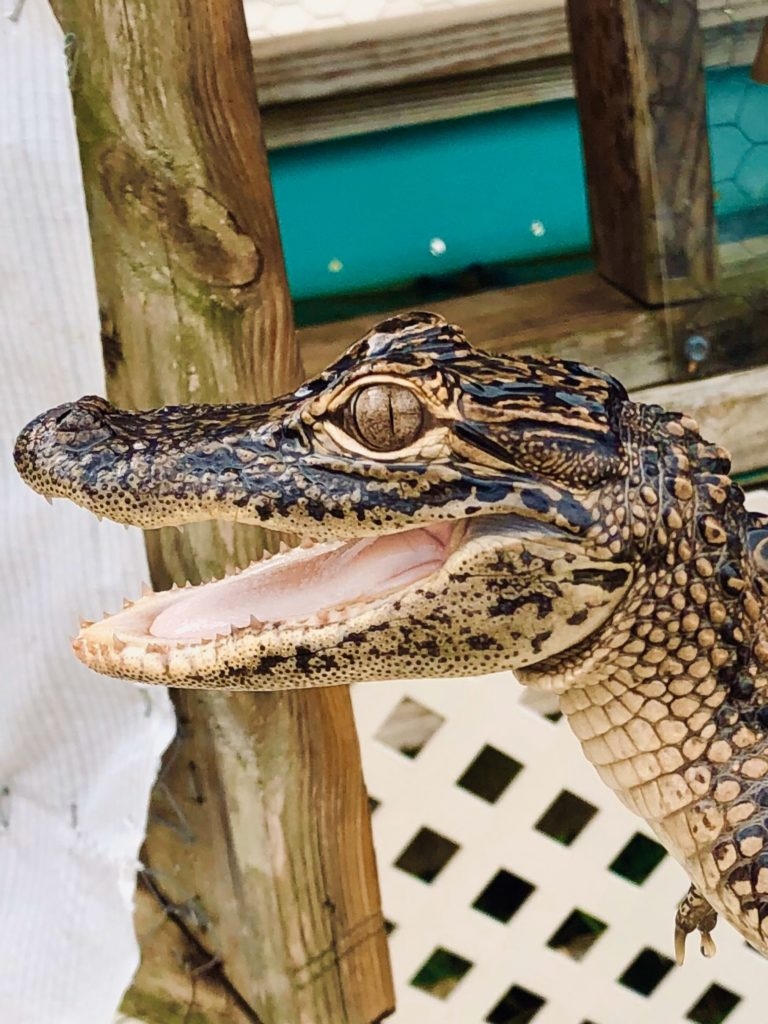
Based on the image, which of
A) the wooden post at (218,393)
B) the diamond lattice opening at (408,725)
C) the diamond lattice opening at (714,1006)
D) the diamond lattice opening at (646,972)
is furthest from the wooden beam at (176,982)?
the diamond lattice opening at (714,1006)

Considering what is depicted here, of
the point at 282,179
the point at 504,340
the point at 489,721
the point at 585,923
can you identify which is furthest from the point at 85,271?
the point at 585,923

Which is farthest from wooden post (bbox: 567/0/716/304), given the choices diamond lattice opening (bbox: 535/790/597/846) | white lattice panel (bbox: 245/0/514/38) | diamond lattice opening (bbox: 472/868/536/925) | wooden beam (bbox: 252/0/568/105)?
diamond lattice opening (bbox: 472/868/536/925)

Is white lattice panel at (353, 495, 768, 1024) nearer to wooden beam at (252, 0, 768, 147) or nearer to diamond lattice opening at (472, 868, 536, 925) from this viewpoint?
diamond lattice opening at (472, 868, 536, 925)

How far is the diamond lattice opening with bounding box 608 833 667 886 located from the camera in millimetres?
1359

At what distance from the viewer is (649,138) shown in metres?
1.12

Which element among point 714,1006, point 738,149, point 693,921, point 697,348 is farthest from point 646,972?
point 738,149

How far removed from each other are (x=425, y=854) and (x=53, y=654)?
81 centimetres

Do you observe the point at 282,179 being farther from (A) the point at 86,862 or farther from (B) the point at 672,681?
(B) the point at 672,681

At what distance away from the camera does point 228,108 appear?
766 millimetres

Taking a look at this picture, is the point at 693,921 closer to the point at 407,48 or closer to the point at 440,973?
the point at 440,973

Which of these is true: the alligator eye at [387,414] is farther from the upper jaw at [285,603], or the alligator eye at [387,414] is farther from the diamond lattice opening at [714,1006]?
the diamond lattice opening at [714,1006]

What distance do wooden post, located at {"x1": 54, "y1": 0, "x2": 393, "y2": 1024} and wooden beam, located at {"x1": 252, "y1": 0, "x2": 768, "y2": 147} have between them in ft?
2.39

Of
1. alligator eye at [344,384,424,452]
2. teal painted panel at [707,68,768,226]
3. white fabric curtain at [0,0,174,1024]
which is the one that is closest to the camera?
alligator eye at [344,384,424,452]

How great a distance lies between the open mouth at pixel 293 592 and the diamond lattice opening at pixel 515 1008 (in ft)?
3.56
